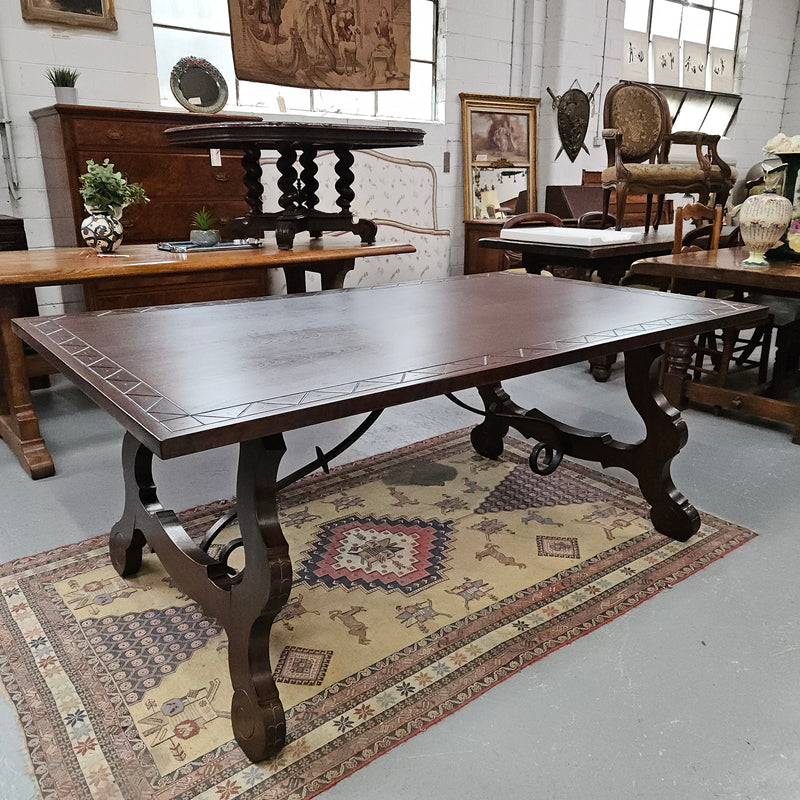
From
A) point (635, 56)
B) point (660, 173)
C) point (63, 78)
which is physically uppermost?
point (635, 56)

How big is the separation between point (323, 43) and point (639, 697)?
5.35 meters

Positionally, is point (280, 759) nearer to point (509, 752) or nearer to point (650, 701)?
Answer: point (509, 752)

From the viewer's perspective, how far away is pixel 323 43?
551 centimetres

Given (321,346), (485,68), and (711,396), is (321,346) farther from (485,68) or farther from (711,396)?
(485,68)

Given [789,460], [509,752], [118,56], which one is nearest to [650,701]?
[509,752]

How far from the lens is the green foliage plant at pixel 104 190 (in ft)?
10.3

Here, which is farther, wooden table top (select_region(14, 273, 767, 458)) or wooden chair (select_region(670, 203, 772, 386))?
wooden chair (select_region(670, 203, 772, 386))

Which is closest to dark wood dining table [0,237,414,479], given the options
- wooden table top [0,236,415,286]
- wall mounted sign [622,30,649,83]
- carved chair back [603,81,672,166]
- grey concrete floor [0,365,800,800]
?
wooden table top [0,236,415,286]

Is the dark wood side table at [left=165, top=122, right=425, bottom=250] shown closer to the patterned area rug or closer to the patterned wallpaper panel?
A: the patterned area rug

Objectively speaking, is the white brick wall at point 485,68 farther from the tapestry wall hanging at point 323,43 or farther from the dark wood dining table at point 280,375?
the dark wood dining table at point 280,375

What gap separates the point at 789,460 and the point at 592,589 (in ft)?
4.70

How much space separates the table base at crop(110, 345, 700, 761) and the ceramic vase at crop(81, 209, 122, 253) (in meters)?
1.65

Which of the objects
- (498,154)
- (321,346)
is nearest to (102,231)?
(321,346)

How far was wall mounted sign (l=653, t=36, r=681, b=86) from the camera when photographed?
314 inches
